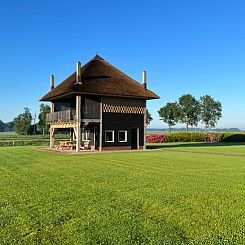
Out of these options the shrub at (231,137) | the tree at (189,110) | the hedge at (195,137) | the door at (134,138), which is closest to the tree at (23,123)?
the tree at (189,110)

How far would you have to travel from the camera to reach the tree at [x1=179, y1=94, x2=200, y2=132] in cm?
7056

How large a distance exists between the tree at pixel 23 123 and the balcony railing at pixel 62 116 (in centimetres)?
5064

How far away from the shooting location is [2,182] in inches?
414

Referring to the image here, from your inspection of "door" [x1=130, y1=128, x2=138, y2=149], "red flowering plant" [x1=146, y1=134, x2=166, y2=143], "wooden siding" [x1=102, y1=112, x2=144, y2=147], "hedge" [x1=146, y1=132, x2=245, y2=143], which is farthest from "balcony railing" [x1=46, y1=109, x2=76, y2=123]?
"hedge" [x1=146, y1=132, x2=245, y2=143]

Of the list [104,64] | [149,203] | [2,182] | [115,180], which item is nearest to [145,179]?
[115,180]

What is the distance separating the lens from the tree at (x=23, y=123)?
7938 centimetres

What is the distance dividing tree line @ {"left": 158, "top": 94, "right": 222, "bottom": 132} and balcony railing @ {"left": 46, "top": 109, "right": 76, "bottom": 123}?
145 ft

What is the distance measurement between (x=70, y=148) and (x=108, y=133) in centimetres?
382

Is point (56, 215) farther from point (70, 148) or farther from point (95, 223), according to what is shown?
point (70, 148)

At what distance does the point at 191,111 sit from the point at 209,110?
5.01 metres

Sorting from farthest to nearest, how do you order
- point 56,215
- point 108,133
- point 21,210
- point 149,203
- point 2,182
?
point 108,133 → point 2,182 → point 149,203 → point 21,210 → point 56,215

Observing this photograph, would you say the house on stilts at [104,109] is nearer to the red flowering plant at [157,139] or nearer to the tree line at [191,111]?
the red flowering plant at [157,139]

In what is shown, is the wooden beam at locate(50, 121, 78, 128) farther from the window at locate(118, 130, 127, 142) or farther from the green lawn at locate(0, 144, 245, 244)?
the green lawn at locate(0, 144, 245, 244)

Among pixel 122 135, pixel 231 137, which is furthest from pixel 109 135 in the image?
pixel 231 137
